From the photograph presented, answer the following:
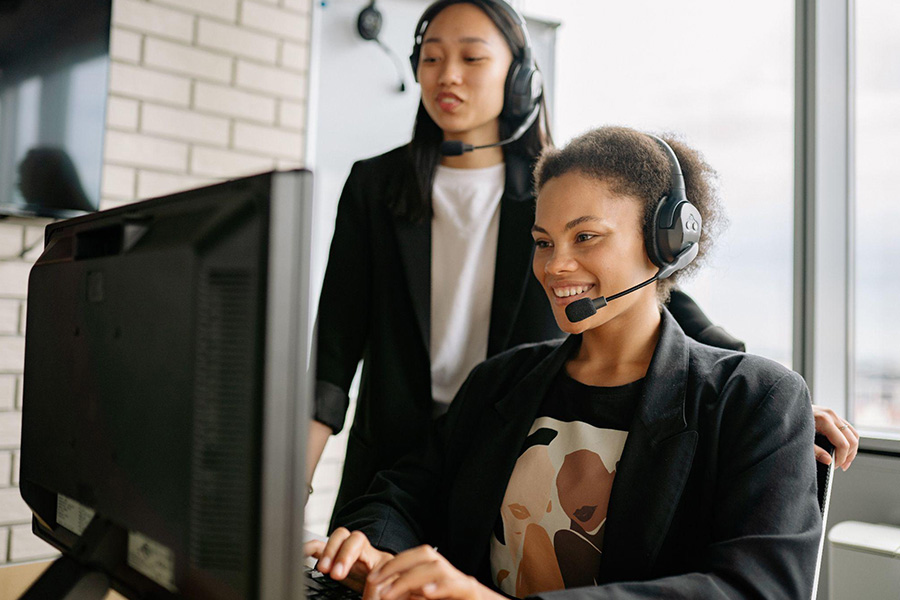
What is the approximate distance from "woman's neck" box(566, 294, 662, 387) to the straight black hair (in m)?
0.45

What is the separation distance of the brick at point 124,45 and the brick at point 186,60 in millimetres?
26

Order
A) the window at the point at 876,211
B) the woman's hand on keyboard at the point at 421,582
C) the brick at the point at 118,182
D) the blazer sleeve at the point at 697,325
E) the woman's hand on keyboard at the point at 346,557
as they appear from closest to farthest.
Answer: the woman's hand on keyboard at the point at 421,582
the woman's hand on keyboard at the point at 346,557
the blazer sleeve at the point at 697,325
the window at the point at 876,211
the brick at the point at 118,182

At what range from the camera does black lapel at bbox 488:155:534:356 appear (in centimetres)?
144

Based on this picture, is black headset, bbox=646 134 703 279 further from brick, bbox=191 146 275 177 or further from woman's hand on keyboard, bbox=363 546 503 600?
brick, bbox=191 146 275 177

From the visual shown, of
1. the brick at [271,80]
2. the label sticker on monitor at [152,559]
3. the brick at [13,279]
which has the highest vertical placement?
the brick at [271,80]

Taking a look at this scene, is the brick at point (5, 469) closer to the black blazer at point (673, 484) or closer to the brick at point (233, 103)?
the brick at point (233, 103)

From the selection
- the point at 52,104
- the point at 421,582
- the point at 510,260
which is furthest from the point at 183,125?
the point at 421,582

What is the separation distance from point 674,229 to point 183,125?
1749 millimetres

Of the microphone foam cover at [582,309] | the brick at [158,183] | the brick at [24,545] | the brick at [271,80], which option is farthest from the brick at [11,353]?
the microphone foam cover at [582,309]

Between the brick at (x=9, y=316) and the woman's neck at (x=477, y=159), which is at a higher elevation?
the woman's neck at (x=477, y=159)

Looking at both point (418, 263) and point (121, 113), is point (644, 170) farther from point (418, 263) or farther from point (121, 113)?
point (121, 113)

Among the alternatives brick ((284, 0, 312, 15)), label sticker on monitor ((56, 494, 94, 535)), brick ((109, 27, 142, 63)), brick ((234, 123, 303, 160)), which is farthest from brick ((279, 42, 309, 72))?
label sticker on monitor ((56, 494, 94, 535))

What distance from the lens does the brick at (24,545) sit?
81.7 inches

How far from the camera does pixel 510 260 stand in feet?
4.75
